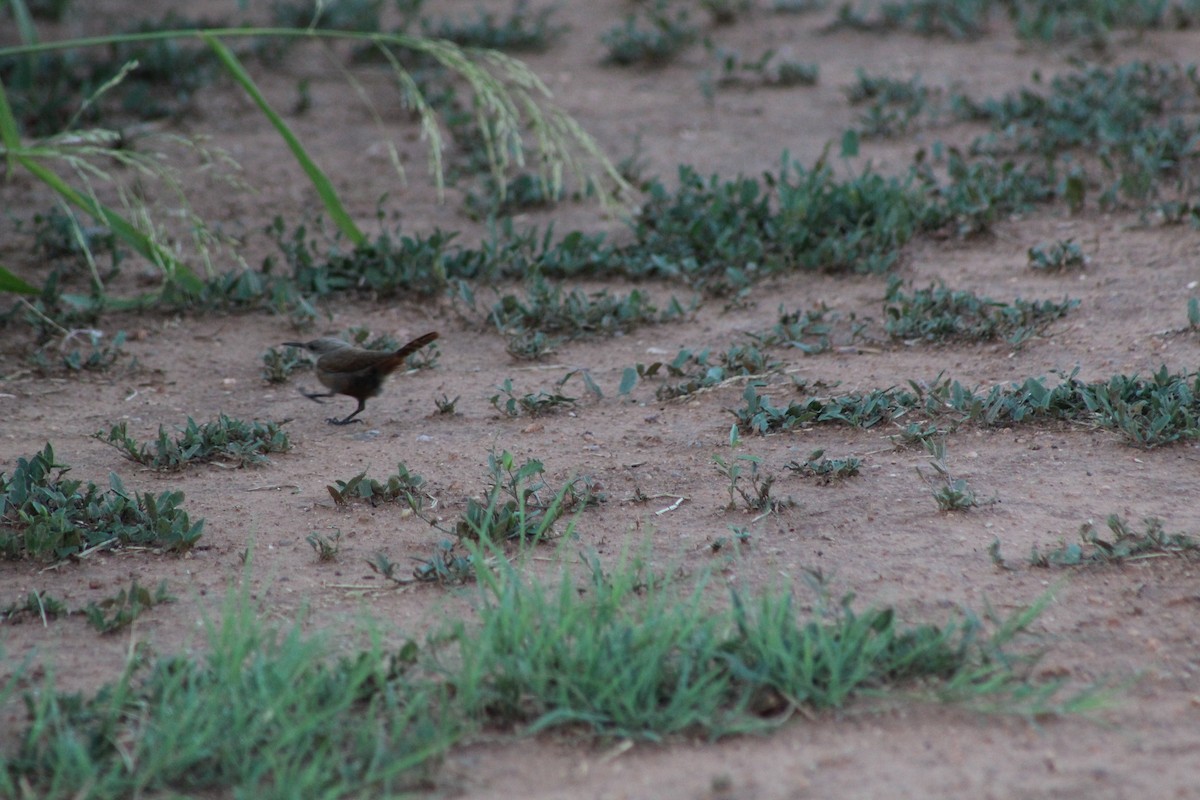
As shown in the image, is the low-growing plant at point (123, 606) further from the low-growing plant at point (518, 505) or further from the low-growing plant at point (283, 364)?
the low-growing plant at point (283, 364)

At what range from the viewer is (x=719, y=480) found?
13.5 feet

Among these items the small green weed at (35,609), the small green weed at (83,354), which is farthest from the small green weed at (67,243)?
the small green weed at (35,609)

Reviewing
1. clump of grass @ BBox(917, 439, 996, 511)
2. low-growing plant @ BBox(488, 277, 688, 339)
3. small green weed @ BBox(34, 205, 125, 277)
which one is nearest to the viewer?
clump of grass @ BBox(917, 439, 996, 511)

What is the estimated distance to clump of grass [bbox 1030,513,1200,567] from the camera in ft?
11.2

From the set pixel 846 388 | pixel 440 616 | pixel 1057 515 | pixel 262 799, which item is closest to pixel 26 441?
pixel 440 616

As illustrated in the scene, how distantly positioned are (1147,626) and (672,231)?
3.51 m

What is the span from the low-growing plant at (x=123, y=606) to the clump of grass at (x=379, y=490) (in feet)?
2.41

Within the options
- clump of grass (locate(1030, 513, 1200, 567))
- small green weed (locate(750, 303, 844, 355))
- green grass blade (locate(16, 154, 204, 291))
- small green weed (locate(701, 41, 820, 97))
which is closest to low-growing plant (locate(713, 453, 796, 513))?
clump of grass (locate(1030, 513, 1200, 567))

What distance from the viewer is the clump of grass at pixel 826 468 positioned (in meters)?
4.01

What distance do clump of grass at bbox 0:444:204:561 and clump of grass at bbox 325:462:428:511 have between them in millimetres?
454

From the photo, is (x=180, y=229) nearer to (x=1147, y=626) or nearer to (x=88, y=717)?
(x=88, y=717)

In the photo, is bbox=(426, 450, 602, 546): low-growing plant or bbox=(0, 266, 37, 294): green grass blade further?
bbox=(0, 266, 37, 294): green grass blade

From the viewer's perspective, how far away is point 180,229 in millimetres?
6680

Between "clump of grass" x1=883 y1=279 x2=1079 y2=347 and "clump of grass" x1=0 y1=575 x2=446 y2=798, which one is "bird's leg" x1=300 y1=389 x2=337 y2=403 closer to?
"clump of grass" x1=0 y1=575 x2=446 y2=798
